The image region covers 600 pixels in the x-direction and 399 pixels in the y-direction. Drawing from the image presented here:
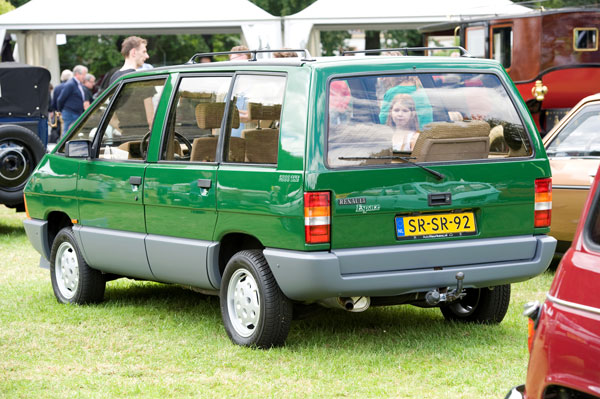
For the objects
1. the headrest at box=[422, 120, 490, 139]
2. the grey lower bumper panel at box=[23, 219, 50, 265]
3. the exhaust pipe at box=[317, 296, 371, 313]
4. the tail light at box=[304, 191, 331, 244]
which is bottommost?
the grey lower bumper panel at box=[23, 219, 50, 265]

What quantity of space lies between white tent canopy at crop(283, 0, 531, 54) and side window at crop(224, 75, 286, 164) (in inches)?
607

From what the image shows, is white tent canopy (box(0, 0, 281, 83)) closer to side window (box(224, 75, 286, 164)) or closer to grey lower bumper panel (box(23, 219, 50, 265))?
grey lower bumper panel (box(23, 219, 50, 265))

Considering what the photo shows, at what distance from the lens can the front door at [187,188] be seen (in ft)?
21.7

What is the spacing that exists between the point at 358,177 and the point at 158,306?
2.87 metres

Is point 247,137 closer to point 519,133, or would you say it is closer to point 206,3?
point 519,133

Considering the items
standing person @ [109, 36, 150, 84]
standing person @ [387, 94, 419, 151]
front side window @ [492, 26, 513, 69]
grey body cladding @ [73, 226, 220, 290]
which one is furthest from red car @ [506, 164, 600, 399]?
front side window @ [492, 26, 513, 69]

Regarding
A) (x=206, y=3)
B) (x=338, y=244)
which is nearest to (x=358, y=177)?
(x=338, y=244)

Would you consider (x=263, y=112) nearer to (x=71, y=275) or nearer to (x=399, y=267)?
(x=399, y=267)

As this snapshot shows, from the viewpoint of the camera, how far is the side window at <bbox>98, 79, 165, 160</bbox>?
7.53m

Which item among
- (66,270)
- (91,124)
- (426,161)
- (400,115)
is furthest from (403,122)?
(66,270)

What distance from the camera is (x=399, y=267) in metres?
5.96

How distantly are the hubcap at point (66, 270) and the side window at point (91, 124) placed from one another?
2.54 feet

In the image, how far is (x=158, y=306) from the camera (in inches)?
320

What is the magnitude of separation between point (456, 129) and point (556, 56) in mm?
10778
